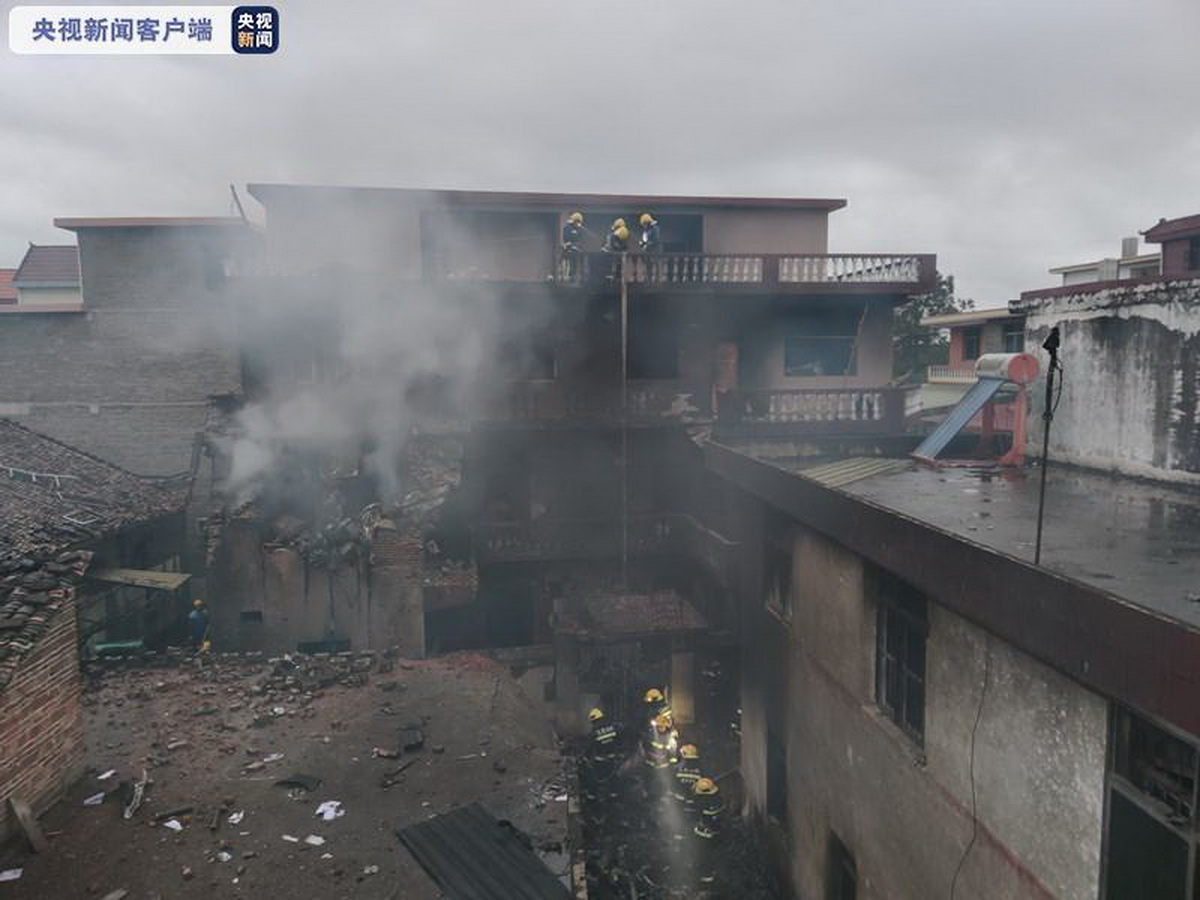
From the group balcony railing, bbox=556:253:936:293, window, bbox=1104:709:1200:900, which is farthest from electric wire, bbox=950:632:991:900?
balcony railing, bbox=556:253:936:293

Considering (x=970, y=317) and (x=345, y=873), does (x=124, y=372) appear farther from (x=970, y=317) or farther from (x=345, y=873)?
(x=970, y=317)

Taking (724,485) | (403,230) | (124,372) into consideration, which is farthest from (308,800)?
(124,372)

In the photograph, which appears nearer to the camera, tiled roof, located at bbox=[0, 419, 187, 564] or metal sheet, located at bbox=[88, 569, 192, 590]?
tiled roof, located at bbox=[0, 419, 187, 564]

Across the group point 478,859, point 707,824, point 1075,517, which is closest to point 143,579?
point 478,859

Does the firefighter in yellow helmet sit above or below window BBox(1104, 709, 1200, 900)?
above

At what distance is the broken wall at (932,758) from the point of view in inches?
213

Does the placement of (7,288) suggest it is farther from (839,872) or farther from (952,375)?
(952,375)

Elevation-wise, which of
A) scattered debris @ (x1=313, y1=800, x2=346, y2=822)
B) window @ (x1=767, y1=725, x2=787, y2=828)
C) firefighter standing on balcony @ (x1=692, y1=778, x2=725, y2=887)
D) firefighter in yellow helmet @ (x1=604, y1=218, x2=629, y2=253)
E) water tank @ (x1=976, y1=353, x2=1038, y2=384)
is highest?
firefighter in yellow helmet @ (x1=604, y1=218, x2=629, y2=253)

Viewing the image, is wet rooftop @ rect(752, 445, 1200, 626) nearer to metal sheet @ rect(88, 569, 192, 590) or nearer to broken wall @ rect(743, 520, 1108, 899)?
broken wall @ rect(743, 520, 1108, 899)

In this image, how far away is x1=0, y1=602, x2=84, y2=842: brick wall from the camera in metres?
8.03

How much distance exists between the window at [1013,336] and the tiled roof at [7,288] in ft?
121

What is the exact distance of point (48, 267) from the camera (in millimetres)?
27750

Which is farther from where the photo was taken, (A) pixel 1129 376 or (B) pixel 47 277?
(B) pixel 47 277

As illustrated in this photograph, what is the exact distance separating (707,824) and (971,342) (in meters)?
24.8
